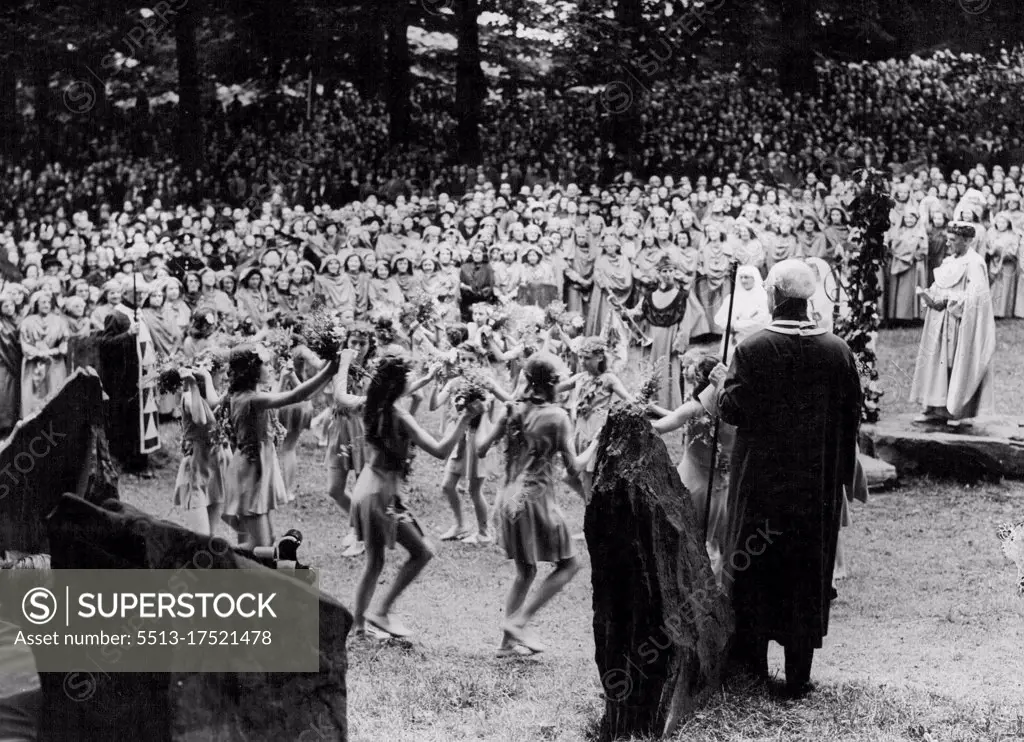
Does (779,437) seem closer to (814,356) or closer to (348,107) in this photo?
(814,356)

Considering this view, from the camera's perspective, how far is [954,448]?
8992mm

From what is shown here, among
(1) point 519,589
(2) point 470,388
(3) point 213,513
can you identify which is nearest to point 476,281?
(3) point 213,513

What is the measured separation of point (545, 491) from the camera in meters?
5.78

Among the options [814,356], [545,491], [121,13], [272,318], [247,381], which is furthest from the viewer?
[121,13]

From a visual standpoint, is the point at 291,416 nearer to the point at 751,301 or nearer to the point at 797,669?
the point at 751,301

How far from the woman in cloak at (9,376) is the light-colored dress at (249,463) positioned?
4.77m

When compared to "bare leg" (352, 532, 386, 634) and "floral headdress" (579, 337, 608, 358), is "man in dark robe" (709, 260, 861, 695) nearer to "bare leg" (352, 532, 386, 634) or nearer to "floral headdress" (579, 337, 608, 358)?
"bare leg" (352, 532, 386, 634)

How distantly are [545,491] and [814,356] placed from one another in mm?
1642

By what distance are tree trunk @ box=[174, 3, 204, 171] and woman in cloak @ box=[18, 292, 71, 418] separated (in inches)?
86.4

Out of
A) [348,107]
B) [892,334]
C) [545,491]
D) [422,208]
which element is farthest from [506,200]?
[545,491]

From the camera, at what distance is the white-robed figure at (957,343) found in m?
9.02

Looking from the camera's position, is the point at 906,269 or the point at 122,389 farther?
the point at 906,269

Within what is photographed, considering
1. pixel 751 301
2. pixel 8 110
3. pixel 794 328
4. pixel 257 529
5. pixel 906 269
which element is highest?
pixel 8 110

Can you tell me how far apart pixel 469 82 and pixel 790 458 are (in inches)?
297
